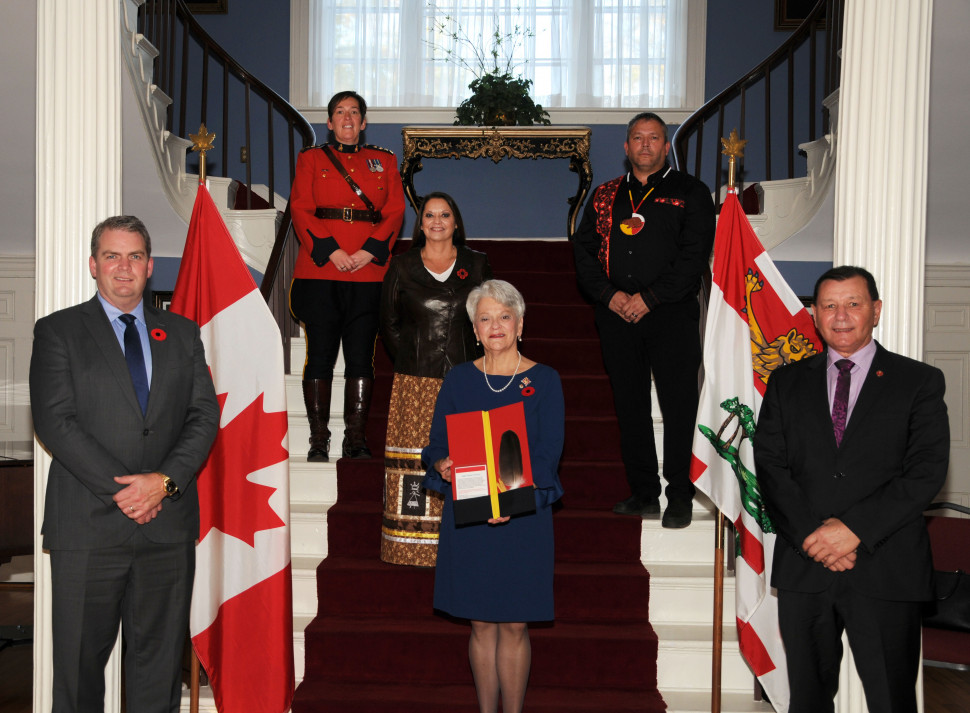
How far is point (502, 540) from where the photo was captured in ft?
9.51

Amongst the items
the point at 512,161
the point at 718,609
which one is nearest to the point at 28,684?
the point at 718,609

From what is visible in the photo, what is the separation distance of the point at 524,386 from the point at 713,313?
793mm

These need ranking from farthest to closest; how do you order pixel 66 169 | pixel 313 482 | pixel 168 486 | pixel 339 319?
pixel 313 482, pixel 339 319, pixel 66 169, pixel 168 486

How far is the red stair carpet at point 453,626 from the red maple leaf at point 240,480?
662mm

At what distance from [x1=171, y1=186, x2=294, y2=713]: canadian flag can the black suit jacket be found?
1.65m

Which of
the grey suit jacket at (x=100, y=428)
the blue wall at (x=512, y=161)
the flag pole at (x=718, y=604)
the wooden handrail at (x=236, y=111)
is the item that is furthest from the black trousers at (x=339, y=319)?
the blue wall at (x=512, y=161)

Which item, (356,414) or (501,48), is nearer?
(356,414)

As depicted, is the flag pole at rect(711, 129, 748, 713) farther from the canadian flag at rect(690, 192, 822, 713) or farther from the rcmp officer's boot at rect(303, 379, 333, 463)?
the rcmp officer's boot at rect(303, 379, 333, 463)

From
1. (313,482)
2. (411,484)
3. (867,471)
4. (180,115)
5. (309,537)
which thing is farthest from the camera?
(180,115)

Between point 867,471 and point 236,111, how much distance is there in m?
7.11

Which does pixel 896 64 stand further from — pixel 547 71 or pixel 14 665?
pixel 547 71

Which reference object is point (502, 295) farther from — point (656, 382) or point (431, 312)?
point (656, 382)

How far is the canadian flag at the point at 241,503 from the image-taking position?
10.4ft

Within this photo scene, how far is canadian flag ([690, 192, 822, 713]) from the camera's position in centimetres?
310
